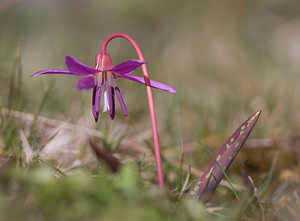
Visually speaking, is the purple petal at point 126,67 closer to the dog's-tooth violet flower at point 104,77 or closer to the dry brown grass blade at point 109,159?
the dog's-tooth violet flower at point 104,77

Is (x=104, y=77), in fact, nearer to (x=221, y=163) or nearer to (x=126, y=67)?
(x=126, y=67)

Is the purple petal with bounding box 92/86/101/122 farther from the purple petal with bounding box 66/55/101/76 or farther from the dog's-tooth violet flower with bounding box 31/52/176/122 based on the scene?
the purple petal with bounding box 66/55/101/76

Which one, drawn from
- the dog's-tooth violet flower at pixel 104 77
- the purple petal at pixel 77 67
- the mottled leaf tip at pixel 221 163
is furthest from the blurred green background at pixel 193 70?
the purple petal at pixel 77 67

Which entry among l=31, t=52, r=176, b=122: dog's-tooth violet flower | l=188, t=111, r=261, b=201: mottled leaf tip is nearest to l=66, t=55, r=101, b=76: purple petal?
l=31, t=52, r=176, b=122: dog's-tooth violet flower

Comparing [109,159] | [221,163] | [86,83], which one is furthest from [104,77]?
[221,163]

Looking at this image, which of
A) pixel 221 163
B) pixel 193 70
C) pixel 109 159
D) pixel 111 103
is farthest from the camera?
pixel 193 70

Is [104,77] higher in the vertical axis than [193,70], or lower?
higher

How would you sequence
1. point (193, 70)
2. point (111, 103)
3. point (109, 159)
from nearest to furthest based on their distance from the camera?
point (109, 159)
point (111, 103)
point (193, 70)
